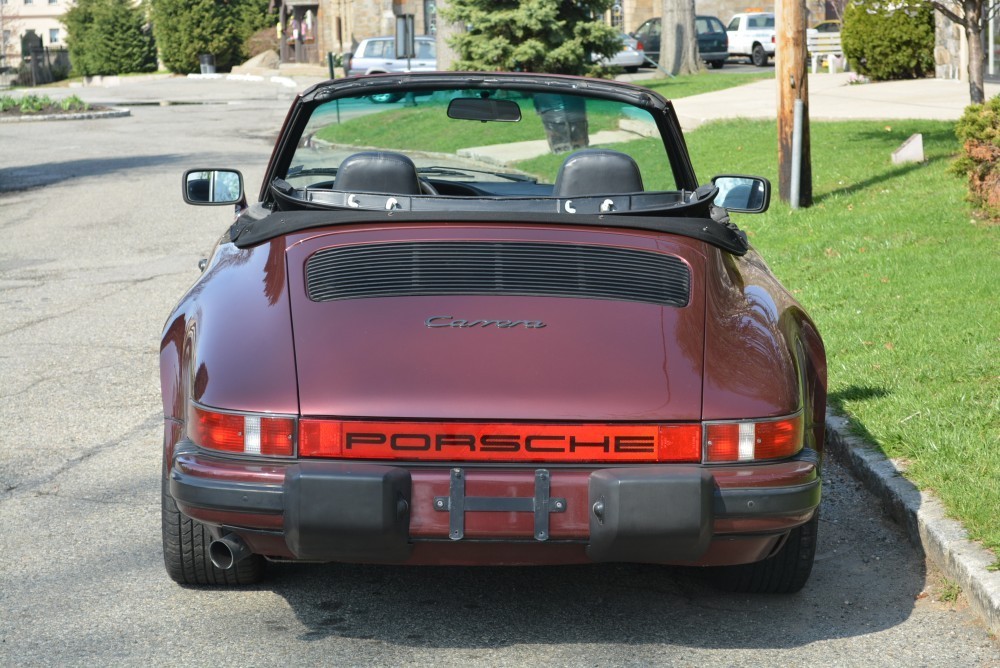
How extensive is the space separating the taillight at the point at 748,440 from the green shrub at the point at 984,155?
6.88 meters

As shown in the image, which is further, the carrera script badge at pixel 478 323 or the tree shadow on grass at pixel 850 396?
the tree shadow on grass at pixel 850 396

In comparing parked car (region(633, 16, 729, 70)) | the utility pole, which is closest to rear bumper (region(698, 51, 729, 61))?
parked car (region(633, 16, 729, 70))

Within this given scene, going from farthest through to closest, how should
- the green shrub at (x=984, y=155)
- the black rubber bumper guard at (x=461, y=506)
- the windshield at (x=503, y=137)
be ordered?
the green shrub at (x=984, y=155) < the windshield at (x=503, y=137) < the black rubber bumper guard at (x=461, y=506)

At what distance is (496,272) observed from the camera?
372 centimetres

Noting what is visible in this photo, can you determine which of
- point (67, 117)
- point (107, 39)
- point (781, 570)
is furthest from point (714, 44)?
point (781, 570)

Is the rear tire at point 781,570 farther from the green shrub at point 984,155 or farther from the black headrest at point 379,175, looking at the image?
the green shrub at point 984,155

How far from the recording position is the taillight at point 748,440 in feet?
11.0

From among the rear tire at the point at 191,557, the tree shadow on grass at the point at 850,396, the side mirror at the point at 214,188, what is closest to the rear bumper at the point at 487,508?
the rear tire at the point at 191,557

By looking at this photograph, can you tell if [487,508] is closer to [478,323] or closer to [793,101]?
[478,323]

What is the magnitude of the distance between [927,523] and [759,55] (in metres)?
43.4

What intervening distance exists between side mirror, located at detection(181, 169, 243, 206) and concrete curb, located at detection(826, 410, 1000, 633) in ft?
8.92

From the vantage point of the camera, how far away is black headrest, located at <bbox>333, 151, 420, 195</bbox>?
4336 millimetres

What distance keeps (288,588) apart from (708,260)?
5.50ft

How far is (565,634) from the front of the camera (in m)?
3.76
